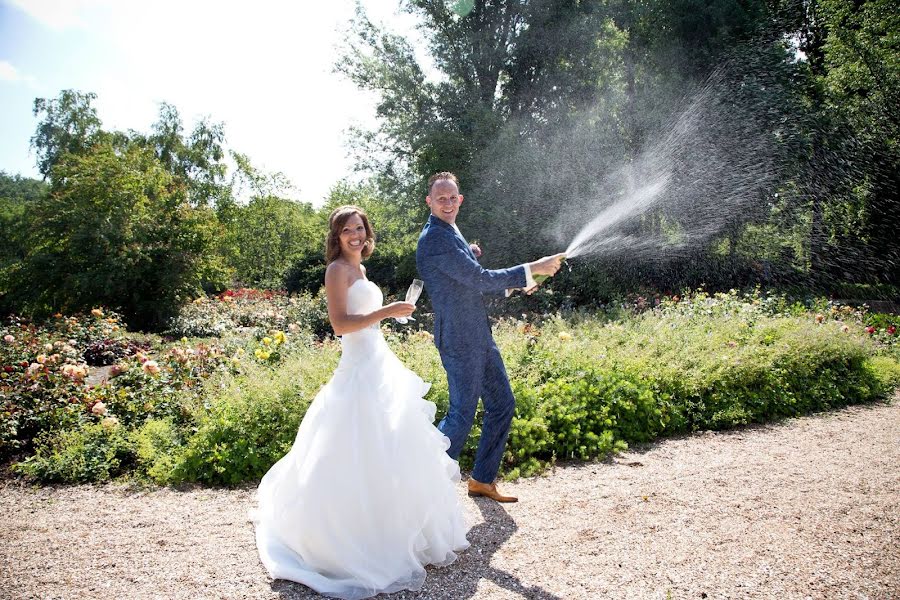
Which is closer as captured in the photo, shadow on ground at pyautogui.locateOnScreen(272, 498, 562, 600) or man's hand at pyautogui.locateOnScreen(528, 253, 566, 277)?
shadow on ground at pyautogui.locateOnScreen(272, 498, 562, 600)

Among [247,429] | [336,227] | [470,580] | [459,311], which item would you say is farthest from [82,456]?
[470,580]

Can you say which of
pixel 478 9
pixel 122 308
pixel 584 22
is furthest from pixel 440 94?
pixel 122 308

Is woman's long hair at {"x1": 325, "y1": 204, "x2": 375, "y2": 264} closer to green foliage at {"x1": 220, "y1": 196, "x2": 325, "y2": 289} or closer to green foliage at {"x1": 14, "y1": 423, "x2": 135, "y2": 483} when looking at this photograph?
green foliage at {"x1": 14, "y1": 423, "x2": 135, "y2": 483}

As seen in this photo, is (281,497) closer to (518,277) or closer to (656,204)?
(518,277)

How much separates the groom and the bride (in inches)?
16.4

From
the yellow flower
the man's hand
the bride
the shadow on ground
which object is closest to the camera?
the shadow on ground

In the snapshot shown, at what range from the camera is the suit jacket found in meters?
3.54

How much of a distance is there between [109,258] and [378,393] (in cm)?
1159

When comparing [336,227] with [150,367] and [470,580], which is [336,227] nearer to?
[470,580]

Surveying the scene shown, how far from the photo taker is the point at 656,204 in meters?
15.0

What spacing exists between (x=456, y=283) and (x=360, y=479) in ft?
4.36

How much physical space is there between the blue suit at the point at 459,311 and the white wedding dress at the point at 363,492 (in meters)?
0.44

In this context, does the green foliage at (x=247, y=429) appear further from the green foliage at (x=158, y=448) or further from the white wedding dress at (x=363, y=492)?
the white wedding dress at (x=363, y=492)

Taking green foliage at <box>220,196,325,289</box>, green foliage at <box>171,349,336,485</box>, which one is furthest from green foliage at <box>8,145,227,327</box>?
green foliage at <box>220,196,325,289</box>
